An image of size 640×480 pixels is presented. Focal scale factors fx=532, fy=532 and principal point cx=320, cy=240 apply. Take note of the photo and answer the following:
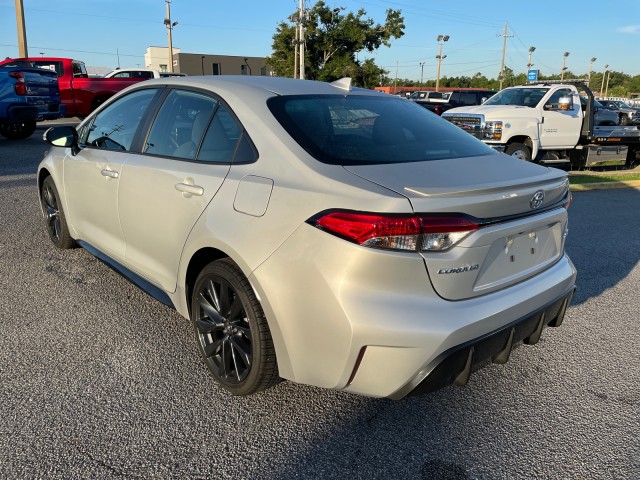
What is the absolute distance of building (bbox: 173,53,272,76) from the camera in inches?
2645

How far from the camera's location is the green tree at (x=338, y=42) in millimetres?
45594

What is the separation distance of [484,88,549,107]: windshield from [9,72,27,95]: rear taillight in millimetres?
10822

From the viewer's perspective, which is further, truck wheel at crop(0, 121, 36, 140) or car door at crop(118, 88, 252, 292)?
truck wheel at crop(0, 121, 36, 140)

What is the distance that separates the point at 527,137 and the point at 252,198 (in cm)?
1005

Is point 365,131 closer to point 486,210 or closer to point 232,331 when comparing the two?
point 486,210

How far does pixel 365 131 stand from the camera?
2934 mm

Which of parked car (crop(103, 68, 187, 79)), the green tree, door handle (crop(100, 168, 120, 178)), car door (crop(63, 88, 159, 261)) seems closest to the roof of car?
car door (crop(63, 88, 159, 261))

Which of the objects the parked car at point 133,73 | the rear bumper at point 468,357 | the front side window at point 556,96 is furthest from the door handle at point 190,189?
the parked car at point 133,73

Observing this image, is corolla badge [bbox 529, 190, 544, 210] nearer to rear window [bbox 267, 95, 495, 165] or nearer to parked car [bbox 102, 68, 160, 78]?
rear window [bbox 267, 95, 495, 165]

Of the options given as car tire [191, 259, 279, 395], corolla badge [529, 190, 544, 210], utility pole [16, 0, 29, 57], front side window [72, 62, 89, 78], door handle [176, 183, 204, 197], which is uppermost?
utility pole [16, 0, 29, 57]

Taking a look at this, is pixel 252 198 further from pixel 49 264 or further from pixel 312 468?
pixel 49 264

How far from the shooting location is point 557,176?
109 inches

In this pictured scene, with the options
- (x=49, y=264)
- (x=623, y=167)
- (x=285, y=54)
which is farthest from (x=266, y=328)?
(x=285, y=54)

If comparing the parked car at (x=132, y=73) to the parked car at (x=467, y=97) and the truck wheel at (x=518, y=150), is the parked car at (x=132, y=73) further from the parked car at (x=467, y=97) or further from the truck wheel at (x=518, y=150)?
the truck wheel at (x=518, y=150)
